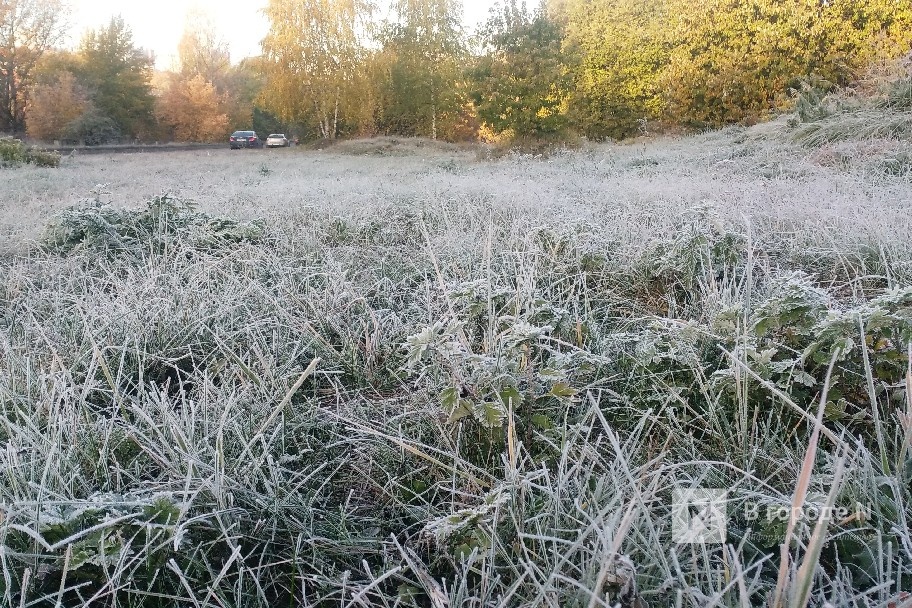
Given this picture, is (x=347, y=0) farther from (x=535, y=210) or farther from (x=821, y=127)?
(x=535, y=210)

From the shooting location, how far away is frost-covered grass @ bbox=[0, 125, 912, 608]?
104 cm

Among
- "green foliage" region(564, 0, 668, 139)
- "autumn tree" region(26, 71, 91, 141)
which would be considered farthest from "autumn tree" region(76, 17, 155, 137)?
"green foliage" region(564, 0, 668, 139)

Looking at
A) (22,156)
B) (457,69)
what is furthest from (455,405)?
(457,69)

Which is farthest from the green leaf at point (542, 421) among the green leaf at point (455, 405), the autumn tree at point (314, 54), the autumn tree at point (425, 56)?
the autumn tree at point (425, 56)

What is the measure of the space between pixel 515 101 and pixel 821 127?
7.98 meters

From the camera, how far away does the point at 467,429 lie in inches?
61.1

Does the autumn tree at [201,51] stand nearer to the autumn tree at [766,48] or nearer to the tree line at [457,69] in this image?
the tree line at [457,69]

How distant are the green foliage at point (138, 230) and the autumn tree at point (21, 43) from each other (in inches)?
1062

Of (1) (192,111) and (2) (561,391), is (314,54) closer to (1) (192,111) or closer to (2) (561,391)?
(1) (192,111)

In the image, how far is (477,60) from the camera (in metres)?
15.5

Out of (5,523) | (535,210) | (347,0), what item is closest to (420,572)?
(5,523)

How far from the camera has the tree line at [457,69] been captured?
1354cm

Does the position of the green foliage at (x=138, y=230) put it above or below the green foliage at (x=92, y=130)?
below

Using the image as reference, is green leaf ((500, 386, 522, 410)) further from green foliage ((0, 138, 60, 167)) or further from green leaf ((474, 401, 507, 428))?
green foliage ((0, 138, 60, 167))
